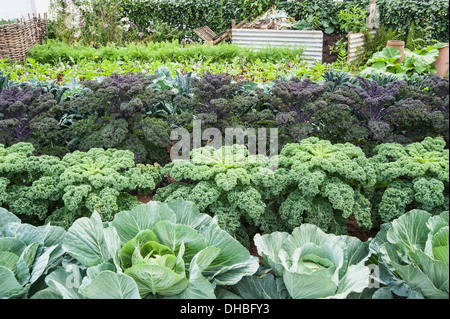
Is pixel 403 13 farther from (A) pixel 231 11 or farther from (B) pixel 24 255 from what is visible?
(B) pixel 24 255

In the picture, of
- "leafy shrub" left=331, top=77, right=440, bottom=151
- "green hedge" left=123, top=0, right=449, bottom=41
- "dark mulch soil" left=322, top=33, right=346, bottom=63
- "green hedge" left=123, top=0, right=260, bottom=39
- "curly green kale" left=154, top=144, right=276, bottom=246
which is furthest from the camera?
Result: "green hedge" left=123, top=0, right=260, bottom=39

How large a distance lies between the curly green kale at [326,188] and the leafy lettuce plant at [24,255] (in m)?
1.30

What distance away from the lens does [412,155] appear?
2633mm

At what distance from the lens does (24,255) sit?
5.73ft

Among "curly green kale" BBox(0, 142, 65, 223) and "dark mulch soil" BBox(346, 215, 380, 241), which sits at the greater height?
"curly green kale" BBox(0, 142, 65, 223)

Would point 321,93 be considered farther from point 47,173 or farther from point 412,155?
point 47,173

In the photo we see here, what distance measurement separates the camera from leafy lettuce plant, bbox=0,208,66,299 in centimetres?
166

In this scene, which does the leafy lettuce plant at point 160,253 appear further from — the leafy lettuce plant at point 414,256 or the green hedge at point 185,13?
the green hedge at point 185,13

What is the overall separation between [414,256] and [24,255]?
1.65m

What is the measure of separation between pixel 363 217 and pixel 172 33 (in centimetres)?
974

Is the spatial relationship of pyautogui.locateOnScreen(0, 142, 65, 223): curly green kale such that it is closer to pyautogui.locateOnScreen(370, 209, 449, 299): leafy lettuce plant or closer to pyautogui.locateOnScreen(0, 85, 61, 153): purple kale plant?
pyautogui.locateOnScreen(0, 85, 61, 153): purple kale plant

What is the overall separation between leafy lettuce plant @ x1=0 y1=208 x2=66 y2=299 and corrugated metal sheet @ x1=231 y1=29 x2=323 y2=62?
7.25 metres

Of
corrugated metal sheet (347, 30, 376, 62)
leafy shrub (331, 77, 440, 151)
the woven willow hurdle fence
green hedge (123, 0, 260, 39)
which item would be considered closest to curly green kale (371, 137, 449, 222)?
leafy shrub (331, 77, 440, 151)

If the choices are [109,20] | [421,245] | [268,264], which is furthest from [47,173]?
[109,20]
